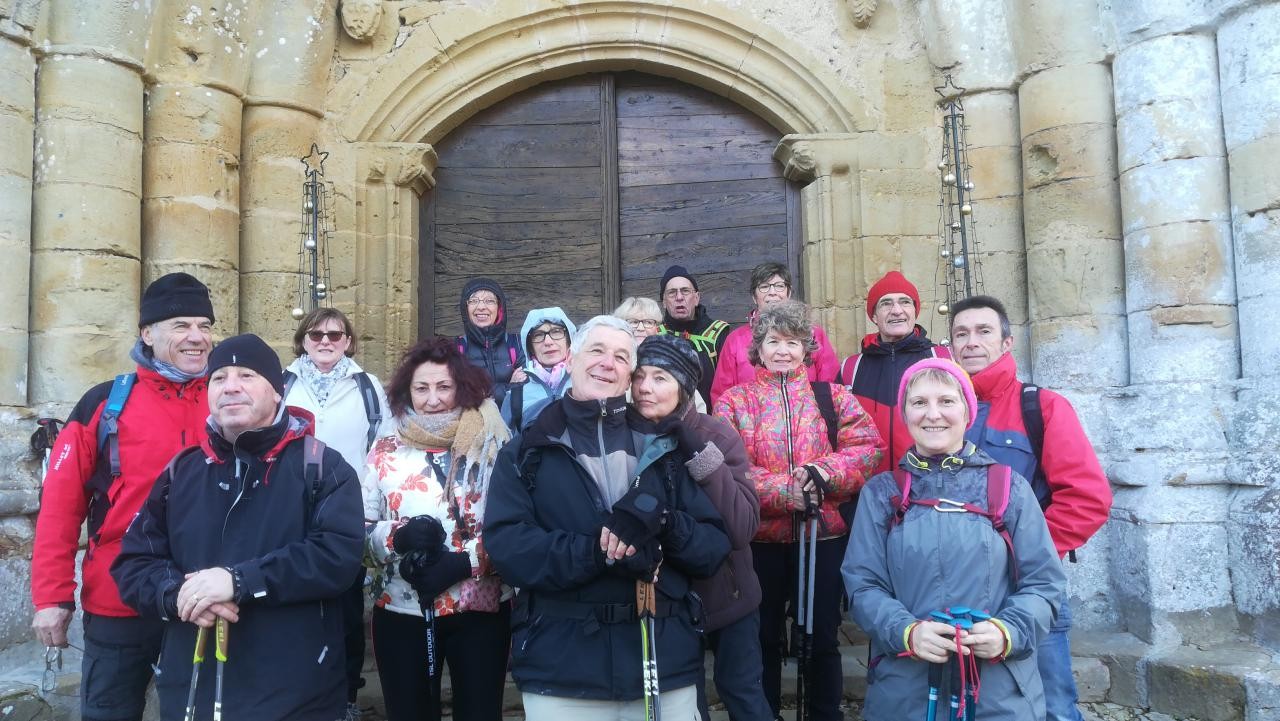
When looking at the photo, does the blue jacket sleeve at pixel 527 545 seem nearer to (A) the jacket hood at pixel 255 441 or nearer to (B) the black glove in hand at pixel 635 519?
(B) the black glove in hand at pixel 635 519

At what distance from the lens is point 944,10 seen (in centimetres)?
496

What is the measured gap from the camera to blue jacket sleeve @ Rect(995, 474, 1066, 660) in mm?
2316

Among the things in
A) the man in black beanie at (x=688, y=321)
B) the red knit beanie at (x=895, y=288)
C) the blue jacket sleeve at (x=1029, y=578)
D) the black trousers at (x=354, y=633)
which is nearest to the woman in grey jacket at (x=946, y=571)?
the blue jacket sleeve at (x=1029, y=578)

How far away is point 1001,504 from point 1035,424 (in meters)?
0.62

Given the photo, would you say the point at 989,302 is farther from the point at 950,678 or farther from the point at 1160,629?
the point at 1160,629

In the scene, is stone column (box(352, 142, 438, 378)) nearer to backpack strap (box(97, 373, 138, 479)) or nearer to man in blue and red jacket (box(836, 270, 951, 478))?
backpack strap (box(97, 373, 138, 479))

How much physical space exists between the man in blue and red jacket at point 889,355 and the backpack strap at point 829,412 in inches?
12.2

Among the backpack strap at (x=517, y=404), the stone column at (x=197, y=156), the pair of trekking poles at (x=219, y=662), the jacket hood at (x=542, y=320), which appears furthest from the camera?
the stone column at (x=197, y=156)

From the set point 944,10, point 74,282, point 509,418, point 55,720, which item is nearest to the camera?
point 509,418

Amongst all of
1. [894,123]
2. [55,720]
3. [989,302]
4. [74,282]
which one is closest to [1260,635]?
[989,302]

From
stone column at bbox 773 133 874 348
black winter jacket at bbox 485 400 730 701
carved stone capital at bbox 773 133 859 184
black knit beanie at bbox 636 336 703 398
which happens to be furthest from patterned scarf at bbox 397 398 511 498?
carved stone capital at bbox 773 133 859 184

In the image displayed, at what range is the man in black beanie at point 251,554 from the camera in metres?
2.29

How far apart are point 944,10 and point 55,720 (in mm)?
5319

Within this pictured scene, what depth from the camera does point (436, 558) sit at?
2.68 m
